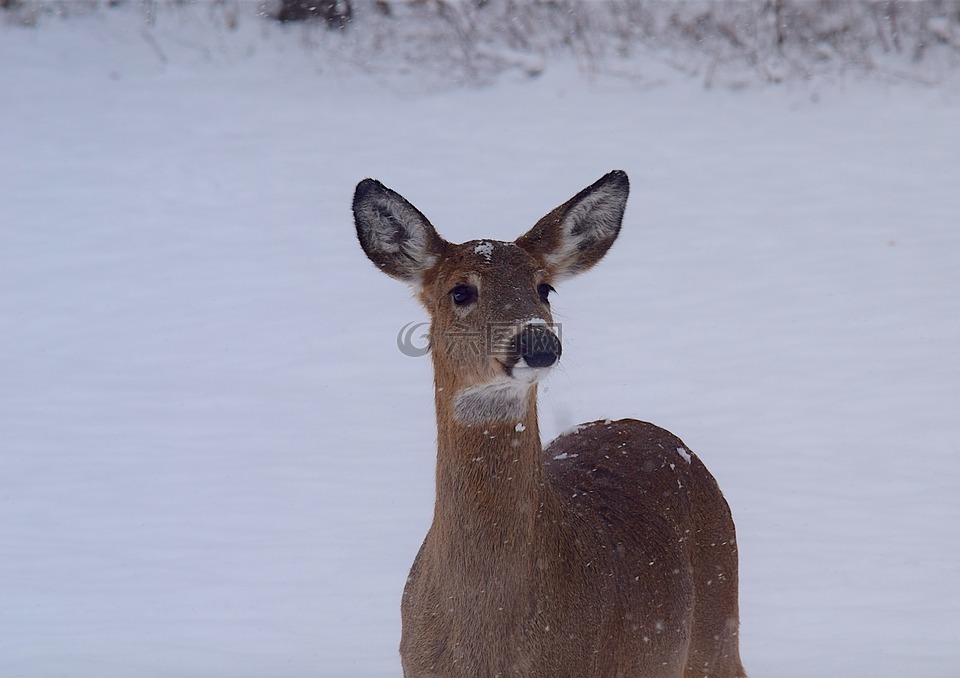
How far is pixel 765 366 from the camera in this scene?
10.9m

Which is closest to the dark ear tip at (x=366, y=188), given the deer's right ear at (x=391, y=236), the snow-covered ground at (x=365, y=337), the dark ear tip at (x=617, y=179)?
the deer's right ear at (x=391, y=236)

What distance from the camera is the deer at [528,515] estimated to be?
3.68 m

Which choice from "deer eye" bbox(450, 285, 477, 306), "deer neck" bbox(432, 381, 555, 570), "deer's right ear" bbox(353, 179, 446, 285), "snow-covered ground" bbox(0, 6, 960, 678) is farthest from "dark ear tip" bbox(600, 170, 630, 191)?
"snow-covered ground" bbox(0, 6, 960, 678)

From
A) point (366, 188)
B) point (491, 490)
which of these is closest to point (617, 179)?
point (366, 188)

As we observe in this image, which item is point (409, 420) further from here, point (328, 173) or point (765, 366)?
point (328, 173)

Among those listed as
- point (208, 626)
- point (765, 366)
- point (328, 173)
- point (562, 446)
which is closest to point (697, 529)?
point (562, 446)

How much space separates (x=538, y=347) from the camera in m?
3.55

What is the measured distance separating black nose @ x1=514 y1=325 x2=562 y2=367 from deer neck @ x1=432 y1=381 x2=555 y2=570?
26 centimetres

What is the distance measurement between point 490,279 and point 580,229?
2.38 feet

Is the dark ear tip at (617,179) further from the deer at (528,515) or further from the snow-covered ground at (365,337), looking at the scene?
the snow-covered ground at (365,337)

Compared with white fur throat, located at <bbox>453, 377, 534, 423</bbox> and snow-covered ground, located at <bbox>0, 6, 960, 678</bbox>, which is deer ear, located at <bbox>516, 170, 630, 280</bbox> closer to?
white fur throat, located at <bbox>453, 377, 534, 423</bbox>

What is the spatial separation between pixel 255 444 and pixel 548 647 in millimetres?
6088

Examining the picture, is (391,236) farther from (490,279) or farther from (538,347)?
(538,347)

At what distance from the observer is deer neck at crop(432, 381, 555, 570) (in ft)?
12.4
